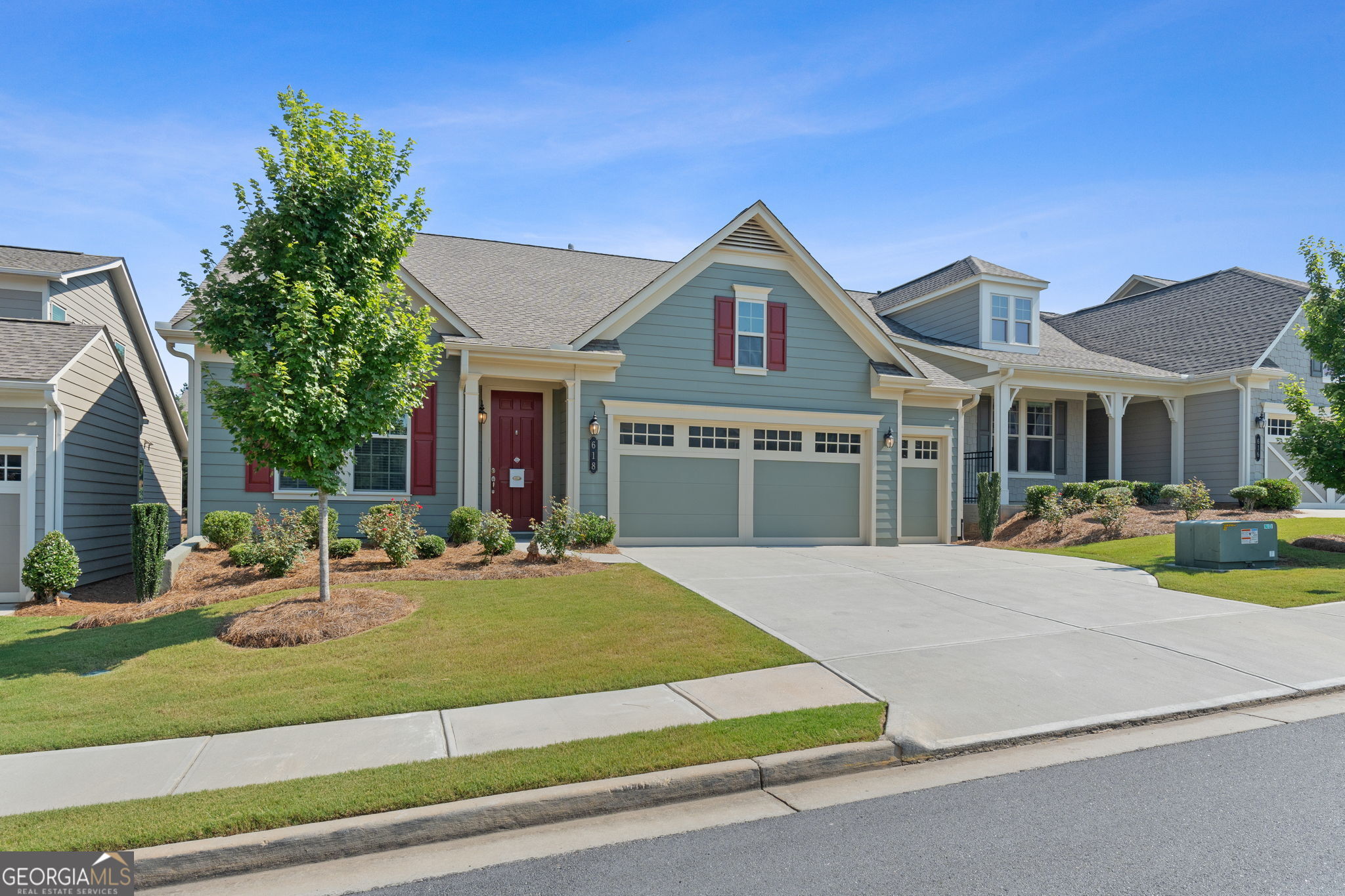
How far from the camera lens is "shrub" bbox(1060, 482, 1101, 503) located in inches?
765

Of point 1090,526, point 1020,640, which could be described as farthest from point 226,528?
point 1090,526

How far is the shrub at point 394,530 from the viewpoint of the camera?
1152 cm

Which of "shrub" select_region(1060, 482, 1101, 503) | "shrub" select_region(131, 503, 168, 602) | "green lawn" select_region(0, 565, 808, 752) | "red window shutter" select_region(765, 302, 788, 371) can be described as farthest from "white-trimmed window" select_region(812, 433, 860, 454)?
"shrub" select_region(131, 503, 168, 602)

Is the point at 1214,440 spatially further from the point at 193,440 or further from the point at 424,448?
the point at 193,440

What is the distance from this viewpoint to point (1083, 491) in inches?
771

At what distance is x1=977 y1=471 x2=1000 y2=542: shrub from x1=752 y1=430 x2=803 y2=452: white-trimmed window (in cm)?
543

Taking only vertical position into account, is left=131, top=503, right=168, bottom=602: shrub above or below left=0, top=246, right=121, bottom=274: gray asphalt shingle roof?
below

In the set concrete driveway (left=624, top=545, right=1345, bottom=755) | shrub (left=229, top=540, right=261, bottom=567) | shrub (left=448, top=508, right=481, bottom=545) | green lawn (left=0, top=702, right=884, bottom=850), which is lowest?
green lawn (left=0, top=702, right=884, bottom=850)

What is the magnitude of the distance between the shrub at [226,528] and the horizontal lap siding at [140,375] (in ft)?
21.1

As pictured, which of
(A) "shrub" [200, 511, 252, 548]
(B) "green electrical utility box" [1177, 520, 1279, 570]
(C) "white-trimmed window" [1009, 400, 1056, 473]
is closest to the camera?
(B) "green electrical utility box" [1177, 520, 1279, 570]

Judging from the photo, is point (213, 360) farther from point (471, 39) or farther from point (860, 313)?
point (860, 313)

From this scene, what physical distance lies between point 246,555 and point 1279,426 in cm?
2544

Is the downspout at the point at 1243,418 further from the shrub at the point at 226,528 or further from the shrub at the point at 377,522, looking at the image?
the shrub at the point at 226,528

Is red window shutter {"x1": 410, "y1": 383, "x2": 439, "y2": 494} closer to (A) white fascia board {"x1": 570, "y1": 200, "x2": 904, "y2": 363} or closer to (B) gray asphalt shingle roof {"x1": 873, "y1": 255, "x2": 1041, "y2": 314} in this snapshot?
(A) white fascia board {"x1": 570, "y1": 200, "x2": 904, "y2": 363}
